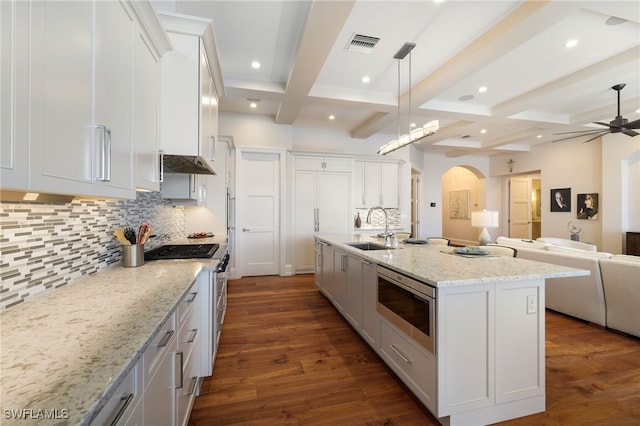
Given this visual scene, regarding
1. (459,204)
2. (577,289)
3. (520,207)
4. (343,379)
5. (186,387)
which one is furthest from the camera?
(459,204)

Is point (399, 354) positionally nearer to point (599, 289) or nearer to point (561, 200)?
point (599, 289)

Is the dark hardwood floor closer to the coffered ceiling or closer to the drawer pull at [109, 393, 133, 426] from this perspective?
the drawer pull at [109, 393, 133, 426]

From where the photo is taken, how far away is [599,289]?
2748 millimetres

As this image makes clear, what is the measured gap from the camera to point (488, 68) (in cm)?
332

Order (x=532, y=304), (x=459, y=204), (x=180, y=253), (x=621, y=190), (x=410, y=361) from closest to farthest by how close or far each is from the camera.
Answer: (x=532, y=304) < (x=410, y=361) < (x=180, y=253) < (x=621, y=190) < (x=459, y=204)

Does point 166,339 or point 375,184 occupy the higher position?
point 375,184

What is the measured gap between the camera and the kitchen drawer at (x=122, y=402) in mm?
656

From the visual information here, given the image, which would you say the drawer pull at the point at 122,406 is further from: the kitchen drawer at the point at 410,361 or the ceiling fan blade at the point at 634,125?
the ceiling fan blade at the point at 634,125

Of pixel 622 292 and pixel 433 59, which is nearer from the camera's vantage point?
pixel 622 292

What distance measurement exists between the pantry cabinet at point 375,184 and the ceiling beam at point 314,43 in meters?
2.30

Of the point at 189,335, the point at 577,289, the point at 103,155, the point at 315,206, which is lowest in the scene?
the point at 577,289

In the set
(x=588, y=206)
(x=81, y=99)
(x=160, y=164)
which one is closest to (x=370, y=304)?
(x=160, y=164)

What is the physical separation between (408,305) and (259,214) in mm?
3708

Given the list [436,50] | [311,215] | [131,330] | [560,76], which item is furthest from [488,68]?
[131,330]
